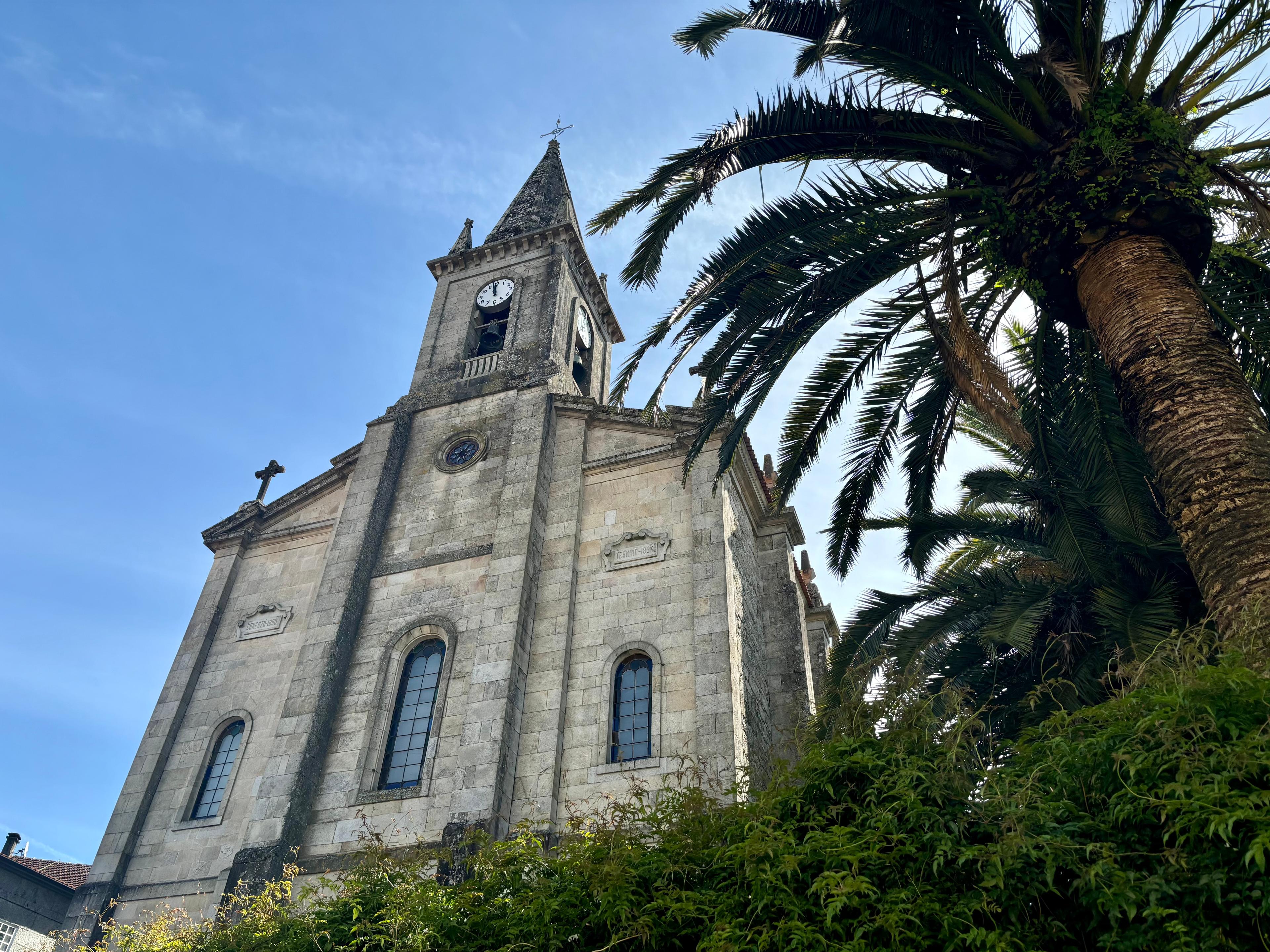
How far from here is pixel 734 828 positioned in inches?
→ 298

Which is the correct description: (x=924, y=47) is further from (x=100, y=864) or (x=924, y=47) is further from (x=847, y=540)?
(x=100, y=864)

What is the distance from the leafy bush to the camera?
5.43 m

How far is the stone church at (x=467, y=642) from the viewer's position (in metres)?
16.0

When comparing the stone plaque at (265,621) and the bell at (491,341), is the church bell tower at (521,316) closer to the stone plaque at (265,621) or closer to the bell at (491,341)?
the bell at (491,341)

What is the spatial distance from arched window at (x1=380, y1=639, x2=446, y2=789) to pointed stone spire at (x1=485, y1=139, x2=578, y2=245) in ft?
40.7

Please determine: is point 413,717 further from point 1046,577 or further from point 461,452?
point 1046,577

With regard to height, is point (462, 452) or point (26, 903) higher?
point (462, 452)

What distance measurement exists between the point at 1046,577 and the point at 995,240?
5.83m

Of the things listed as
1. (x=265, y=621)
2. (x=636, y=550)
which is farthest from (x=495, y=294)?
(x=636, y=550)

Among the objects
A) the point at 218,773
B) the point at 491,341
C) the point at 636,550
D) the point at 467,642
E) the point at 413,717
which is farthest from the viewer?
the point at 491,341

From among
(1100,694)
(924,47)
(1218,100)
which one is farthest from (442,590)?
(1218,100)

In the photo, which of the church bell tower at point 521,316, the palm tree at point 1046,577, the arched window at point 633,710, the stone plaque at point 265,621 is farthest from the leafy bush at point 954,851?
the church bell tower at point 521,316

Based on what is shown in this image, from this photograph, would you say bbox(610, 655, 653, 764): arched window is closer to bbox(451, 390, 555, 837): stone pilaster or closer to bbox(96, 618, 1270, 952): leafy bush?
bbox(451, 390, 555, 837): stone pilaster

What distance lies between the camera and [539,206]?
1140 inches
